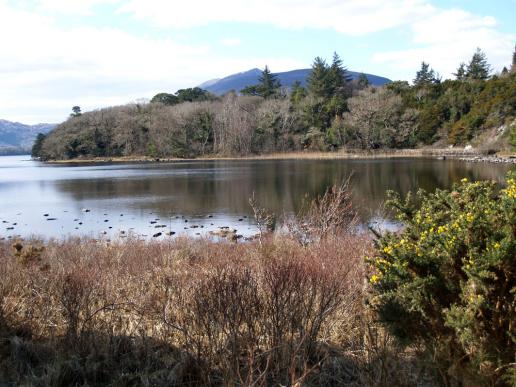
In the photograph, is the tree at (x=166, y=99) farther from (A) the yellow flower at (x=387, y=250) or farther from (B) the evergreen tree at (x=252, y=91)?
(A) the yellow flower at (x=387, y=250)

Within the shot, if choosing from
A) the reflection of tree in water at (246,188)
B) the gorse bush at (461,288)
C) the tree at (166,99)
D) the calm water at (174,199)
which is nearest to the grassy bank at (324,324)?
the gorse bush at (461,288)

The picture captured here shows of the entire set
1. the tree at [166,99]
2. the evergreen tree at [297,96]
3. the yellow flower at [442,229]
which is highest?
the tree at [166,99]

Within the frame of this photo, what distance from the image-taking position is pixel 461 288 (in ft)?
9.98

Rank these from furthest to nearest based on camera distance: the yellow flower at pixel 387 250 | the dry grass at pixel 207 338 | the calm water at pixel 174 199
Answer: the calm water at pixel 174 199 < the dry grass at pixel 207 338 < the yellow flower at pixel 387 250

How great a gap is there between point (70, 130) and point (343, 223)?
80.7 metres

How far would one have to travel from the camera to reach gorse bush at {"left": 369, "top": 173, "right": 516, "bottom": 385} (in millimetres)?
2846

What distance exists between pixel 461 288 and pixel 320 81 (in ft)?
248

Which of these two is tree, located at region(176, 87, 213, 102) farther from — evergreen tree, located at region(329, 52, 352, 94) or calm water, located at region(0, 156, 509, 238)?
calm water, located at region(0, 156, 509, 238)

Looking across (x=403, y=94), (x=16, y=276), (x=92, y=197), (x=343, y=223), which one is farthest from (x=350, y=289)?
(x=403, y=94)

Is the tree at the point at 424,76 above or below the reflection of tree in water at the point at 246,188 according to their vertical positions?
above

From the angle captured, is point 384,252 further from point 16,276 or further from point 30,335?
point 16,276

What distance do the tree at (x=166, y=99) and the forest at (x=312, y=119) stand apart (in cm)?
19

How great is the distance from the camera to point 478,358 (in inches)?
112

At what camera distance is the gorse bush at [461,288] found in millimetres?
2846
